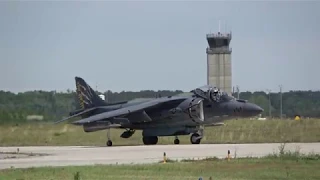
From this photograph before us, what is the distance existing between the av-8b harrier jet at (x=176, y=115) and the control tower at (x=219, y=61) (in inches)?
2488

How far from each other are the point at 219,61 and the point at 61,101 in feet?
107

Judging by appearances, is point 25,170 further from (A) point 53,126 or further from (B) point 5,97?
(B) point 5,97

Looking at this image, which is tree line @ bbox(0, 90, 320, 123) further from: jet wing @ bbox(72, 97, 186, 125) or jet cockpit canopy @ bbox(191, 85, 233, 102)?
jet cockpit canopy @ bbox(191, 85, 233, 102)

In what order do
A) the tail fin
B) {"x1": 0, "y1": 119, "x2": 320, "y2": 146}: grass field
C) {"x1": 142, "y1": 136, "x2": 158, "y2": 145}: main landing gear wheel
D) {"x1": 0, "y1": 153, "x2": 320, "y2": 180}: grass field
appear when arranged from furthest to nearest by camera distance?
1. the tail fin
2. {"x1": 0, "y1": 119, "x2": 320, "y2": 146}: grass field
3. {"x1": 142, "y1": 136, "x2": 158, "y2": 145}: main landing gear wheel
4. {"x1": 0, "y1": 153, "x2": 320, "y2": 180}: grass field

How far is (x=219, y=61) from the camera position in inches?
4373

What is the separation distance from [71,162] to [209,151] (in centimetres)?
739

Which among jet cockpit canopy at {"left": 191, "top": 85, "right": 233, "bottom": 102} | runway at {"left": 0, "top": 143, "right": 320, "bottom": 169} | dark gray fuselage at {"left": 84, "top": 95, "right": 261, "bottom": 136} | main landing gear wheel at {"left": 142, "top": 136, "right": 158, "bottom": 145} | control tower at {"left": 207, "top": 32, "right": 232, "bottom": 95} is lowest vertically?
runway at {"left": 0, "top": 143, "right": 320, "bottom": 169}

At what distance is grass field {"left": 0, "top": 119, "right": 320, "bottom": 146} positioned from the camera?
153 feet

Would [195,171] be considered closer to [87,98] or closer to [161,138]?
[87,98]

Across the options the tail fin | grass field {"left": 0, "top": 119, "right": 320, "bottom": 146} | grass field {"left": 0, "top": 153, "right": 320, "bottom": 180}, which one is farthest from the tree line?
grass field {"left": 0, "top": 153, "right": 320, "bottom": 180}

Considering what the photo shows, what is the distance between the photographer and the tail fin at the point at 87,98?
159 ft

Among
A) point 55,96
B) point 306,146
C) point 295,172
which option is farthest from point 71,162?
point 55,96

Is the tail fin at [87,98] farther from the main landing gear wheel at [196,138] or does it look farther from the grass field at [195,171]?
the grass field at [195,171]

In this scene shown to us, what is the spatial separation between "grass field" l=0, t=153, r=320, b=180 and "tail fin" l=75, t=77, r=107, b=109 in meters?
20.1
